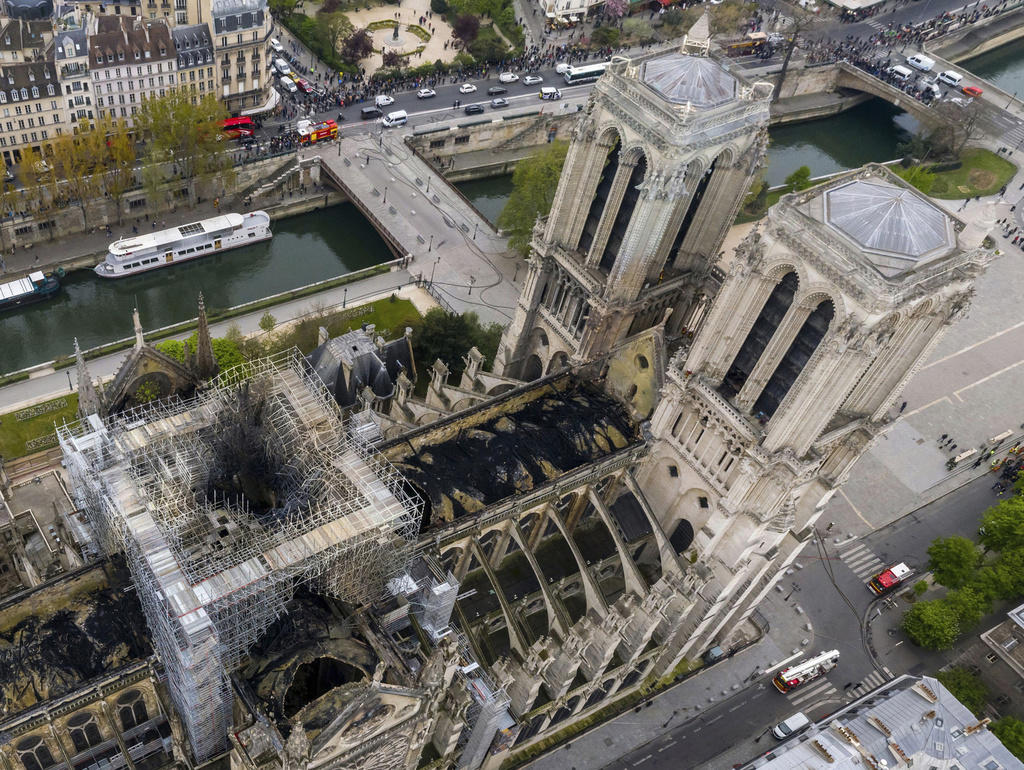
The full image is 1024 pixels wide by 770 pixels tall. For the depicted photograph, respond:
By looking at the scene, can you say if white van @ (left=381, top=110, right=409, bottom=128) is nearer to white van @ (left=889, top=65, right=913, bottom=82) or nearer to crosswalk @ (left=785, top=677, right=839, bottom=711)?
white van @ (left=889, top=65, right=913, bottom=82)

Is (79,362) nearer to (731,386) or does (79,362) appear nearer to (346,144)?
(731,386)

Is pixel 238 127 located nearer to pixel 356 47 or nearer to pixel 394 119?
pixel 394 119

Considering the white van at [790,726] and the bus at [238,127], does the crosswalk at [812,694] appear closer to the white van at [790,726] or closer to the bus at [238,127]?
the white van at [790,726]

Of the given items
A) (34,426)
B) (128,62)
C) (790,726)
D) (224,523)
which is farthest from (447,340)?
(128,62)

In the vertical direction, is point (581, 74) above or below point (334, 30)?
above

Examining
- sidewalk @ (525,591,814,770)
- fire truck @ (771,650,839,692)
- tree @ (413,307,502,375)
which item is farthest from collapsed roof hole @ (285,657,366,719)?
tree @ (413,307,502,375)

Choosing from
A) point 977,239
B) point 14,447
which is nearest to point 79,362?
point 14,447

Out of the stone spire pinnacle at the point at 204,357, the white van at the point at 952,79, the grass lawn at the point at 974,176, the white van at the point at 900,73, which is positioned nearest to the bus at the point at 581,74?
the grass lawn at the point at 974,176
